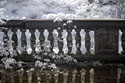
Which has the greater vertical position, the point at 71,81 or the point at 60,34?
the point at 60,34

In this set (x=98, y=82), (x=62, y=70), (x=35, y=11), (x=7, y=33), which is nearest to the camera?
→ (x=98, y=82)

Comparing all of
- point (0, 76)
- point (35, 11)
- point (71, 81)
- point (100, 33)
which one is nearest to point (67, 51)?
point (100, 33)

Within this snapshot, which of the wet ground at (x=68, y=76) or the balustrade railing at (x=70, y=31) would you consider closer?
the wet ground at (x=68, y=76)

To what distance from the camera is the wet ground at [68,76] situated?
14.0 ft

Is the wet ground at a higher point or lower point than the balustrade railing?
lower

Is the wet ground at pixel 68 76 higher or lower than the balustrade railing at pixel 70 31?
lower

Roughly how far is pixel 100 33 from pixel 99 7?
412 cm

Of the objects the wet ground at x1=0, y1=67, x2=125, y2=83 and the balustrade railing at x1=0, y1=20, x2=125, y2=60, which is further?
the balustrade railing at x1=0, y1=20, x2=125, y2=60

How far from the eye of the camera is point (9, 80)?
14.2 ft

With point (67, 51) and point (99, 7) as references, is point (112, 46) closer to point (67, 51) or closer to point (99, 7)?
point (67, 51)

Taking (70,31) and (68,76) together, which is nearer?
(68,76)

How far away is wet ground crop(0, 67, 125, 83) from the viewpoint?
428cm

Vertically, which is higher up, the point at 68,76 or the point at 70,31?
the point at 70,31

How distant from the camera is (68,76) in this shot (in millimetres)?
4520
